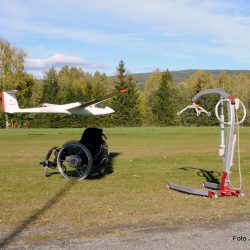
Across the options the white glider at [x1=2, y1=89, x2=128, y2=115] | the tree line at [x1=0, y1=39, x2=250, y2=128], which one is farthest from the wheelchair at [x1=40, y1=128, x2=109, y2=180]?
the tree line at [x1=0, y1=39, x2=250, y2=128]

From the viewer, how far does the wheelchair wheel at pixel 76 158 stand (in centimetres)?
1119

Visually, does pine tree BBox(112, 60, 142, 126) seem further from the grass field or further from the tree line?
the grass field

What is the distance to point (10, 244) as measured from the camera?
19.2 feet

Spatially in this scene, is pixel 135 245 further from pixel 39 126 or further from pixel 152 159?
pixel 39 126

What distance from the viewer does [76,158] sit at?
11.2 meters

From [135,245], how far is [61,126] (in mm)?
64381

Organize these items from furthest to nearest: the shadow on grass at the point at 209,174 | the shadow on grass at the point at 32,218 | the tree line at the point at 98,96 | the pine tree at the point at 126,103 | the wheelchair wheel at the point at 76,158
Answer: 1. the pine tree at the point at 126,103
2. the tree line at the point at 98,96
3. the shadow on grass at the point at 209,174
4. the wheelchair wheel at the point at 76,158
5. the shadow on grass at the point at 32,218

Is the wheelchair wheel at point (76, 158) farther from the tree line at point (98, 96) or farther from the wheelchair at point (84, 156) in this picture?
the tree line at point (98, 96)

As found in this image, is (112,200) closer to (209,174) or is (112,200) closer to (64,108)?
(209,174)

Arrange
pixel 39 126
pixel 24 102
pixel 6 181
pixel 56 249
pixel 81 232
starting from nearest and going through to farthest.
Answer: pixel 56 249 → pixel 81 232 → pixel 6 181 → pixel 39 126 → pixel 24 102

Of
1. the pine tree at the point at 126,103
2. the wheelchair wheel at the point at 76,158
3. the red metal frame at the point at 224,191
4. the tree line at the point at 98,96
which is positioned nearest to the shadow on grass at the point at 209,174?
the red metal frame at the point at 224,191

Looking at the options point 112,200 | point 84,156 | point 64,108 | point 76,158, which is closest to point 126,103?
point 64,108

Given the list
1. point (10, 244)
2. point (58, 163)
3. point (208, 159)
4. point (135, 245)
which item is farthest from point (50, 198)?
point (208, 159)

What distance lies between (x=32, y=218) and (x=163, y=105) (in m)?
68.6
